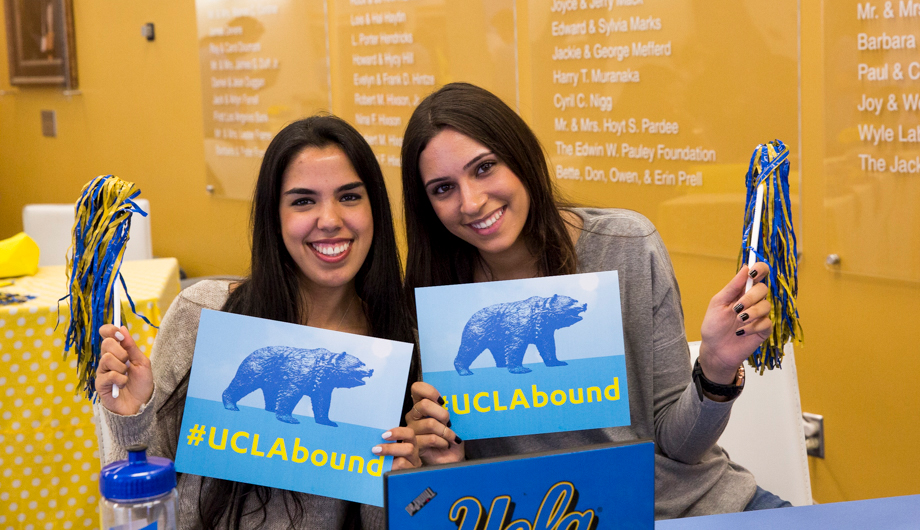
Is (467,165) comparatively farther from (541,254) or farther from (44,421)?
(44,421)

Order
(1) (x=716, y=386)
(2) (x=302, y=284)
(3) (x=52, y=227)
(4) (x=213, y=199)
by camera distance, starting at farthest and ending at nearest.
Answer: (4) (x=213, y=199) → (3) (x=52, y=227) → (2) (x=302, y=284) → (1) (x=716, y=386)

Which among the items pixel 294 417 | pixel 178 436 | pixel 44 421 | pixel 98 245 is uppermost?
pixel 98 245

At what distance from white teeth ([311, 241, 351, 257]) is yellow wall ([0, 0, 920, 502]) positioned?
0.90ft

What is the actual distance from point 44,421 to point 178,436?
3.94 ft

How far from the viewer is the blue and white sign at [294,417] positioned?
1.09 meters

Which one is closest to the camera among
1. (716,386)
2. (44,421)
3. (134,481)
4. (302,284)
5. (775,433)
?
(134,481)

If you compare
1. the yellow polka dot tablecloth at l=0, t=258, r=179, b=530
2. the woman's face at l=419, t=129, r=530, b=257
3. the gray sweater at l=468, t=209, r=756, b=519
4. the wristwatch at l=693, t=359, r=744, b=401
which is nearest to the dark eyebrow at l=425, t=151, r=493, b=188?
the woman's face at l=419, t=129, r=530, b=257

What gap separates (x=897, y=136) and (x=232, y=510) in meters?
1.91

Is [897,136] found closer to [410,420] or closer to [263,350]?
[410,420]

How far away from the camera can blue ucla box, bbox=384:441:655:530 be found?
0.76m

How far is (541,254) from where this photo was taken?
1538mm

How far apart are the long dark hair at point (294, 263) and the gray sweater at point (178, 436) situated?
3 centimetres

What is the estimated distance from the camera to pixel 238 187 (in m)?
4.87

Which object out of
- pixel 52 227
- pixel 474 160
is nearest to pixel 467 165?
Result: pixel 474 160
